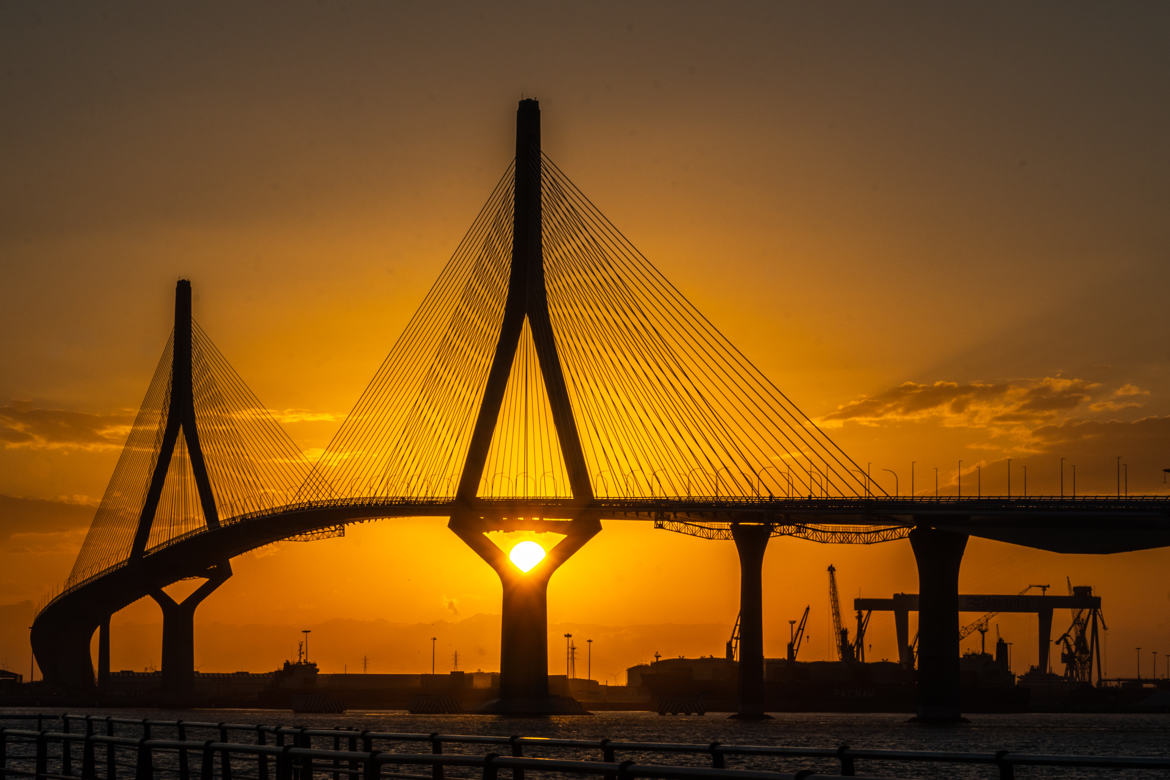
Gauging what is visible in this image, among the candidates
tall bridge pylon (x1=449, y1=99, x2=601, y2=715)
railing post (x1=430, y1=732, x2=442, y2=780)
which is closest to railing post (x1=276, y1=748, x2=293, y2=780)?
railing post (x1=430, y1=732, x2=442, y2=780)

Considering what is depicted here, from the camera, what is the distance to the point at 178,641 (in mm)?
141500

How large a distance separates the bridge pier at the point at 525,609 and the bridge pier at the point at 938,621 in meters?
21.8

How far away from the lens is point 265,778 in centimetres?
2108

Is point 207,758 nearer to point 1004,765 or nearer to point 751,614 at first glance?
point 1004,765

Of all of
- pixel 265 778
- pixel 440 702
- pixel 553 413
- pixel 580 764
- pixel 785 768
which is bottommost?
pixel 440 702

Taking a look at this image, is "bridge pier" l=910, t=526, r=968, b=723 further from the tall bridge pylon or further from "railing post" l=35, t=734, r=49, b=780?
"railing post" l=35, t=734, r=49, b=780

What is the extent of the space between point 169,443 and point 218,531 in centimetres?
907

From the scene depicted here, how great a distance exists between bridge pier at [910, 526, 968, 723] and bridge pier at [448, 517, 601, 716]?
71.4ft

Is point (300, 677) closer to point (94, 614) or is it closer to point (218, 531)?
point (94, 614)

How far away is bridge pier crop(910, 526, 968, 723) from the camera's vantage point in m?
96.8

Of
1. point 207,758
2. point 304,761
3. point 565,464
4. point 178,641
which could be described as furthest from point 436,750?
point 178,641

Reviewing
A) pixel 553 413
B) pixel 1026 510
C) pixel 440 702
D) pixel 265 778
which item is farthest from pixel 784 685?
pixel 265 778

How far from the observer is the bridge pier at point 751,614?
344ft

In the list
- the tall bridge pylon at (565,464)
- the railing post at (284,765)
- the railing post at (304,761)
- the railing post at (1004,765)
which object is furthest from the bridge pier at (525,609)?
the railing post at (1004,765)
